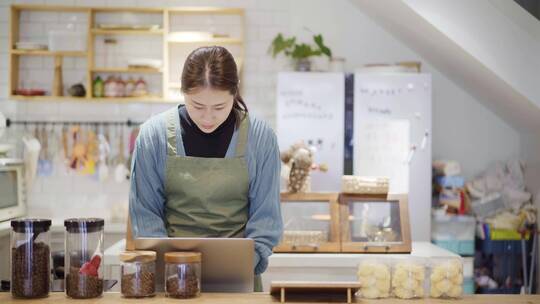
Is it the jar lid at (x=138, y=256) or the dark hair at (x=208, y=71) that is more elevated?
the dark hair at (x=208, y=71)

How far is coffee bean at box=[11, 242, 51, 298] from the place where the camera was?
2.17 metres

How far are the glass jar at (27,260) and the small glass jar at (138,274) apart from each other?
0.85 feet

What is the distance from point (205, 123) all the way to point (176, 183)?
250 mm

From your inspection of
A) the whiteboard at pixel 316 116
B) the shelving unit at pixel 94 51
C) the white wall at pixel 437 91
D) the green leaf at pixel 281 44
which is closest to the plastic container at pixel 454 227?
the white wall at pixel 437 91

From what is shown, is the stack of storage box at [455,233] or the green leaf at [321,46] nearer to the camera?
the stack of storage box at [455,233]

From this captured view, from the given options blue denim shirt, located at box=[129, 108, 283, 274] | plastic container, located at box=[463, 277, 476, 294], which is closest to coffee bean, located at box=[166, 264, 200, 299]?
blue denim shirt, located at box=[129, 108, 283, 274]

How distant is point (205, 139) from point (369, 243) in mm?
2067

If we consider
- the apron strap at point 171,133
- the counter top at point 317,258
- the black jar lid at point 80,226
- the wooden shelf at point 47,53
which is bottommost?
the counter top at point 317,258

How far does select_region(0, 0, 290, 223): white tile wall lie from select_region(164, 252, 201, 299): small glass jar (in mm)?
3937

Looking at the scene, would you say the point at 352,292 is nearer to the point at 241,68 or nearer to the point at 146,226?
the point at 146,226

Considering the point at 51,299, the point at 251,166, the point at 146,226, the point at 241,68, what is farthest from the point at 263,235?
the point at 241,68

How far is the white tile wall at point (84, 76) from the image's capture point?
19.9 feet

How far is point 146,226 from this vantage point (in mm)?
2557

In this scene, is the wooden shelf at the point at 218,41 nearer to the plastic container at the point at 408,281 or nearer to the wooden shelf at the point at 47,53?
the wooden shelf at the point at 47,53
